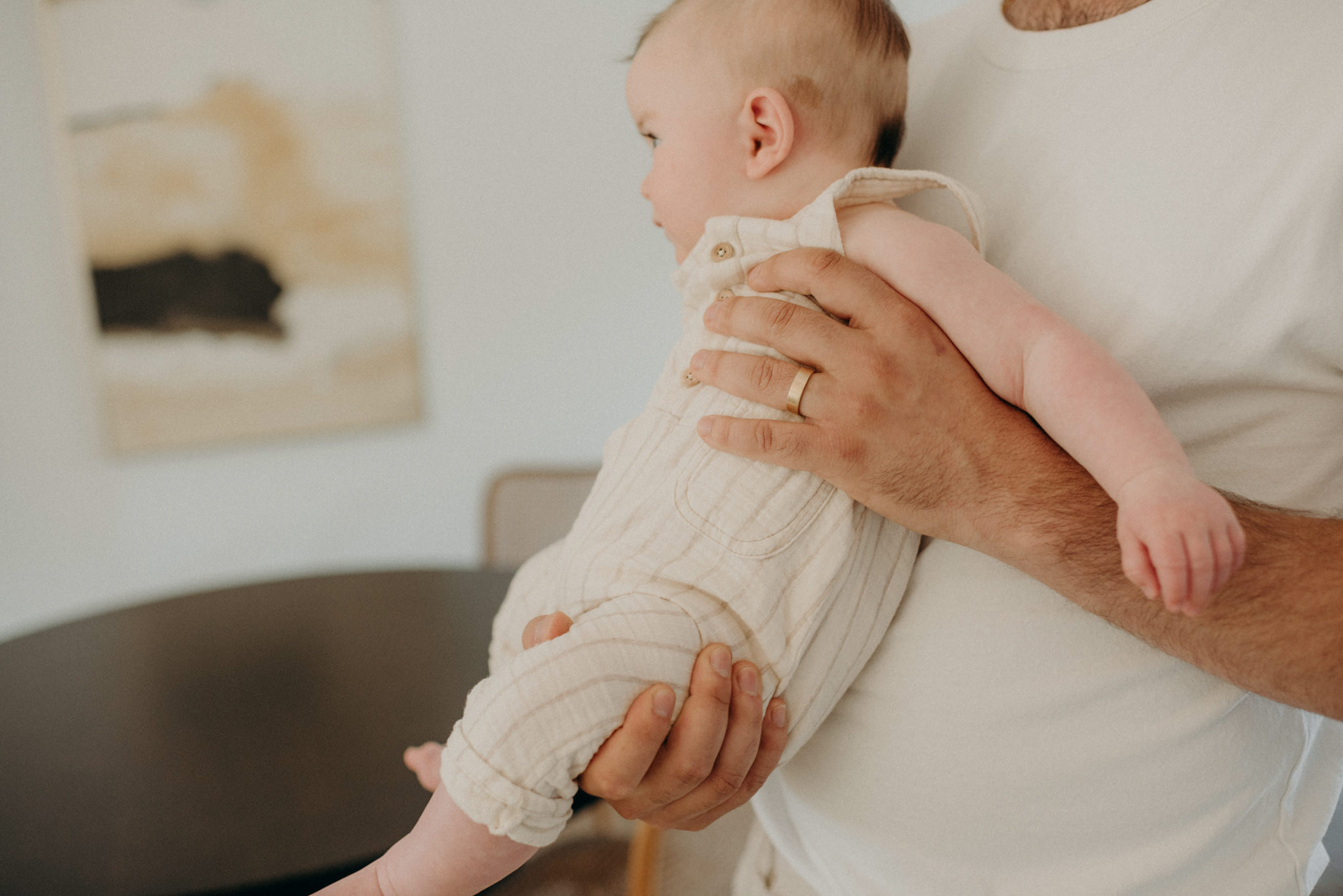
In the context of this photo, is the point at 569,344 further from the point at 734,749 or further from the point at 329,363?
the point at 734,749

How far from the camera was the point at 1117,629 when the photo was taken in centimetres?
71

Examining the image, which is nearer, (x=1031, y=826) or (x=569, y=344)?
(x=1031, y=826)

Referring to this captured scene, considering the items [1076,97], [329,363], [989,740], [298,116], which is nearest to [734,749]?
[989,740]

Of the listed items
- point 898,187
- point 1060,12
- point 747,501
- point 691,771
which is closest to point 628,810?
point 691,771

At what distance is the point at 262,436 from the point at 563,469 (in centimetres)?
99

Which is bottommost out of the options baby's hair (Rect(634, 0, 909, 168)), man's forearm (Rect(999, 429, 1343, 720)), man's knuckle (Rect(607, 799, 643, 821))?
man's knuckle (Rect(607, 799, 643, 821))

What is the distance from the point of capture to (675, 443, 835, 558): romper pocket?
720 mm

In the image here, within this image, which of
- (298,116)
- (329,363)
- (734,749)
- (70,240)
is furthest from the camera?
(329,363)

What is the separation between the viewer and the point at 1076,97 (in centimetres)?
80

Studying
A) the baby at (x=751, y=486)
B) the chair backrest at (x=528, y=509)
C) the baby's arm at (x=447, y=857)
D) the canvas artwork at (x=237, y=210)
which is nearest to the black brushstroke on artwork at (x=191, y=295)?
the canvas artwork at (x=237, y=210)

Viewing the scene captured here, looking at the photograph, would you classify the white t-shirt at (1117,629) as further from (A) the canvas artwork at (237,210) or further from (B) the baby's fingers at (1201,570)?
(A) the canvas artwork at (237,210)

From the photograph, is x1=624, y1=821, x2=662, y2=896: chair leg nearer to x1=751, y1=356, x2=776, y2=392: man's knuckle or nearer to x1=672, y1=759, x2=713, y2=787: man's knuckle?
x1=672, y1=759, x2=713, y2=787: man's knuckle

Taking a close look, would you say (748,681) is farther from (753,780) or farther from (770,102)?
(770,102)

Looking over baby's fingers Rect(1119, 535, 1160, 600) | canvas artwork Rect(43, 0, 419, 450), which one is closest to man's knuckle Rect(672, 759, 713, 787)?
baby's fingers Rect(1119, 535, 1160, 600)
